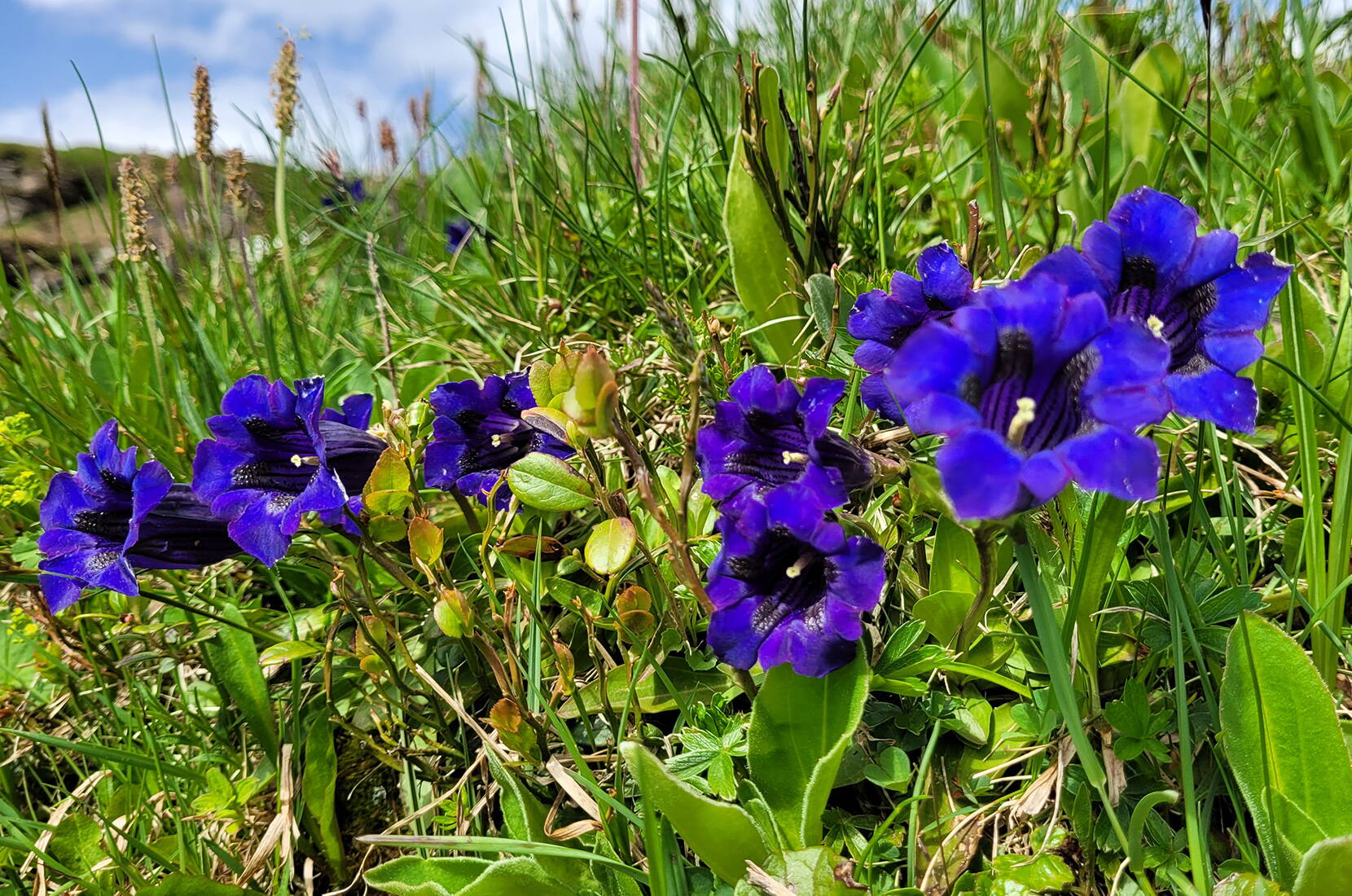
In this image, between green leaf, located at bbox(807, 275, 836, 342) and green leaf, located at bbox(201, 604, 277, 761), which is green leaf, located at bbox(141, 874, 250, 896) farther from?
green leaf, located at bbox(807, 275, 836, 342)

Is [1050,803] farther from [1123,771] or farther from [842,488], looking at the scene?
[842,488]

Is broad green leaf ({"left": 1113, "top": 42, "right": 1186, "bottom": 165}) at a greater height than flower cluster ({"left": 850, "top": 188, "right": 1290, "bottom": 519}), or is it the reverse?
broad green leaf ({"left": 1113, "top": 42, "right": 1186, "bottom": 165})

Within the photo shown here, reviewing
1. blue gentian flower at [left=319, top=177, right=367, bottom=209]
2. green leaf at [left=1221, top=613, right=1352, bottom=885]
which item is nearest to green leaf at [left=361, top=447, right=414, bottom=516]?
green leaf at [left=1221, top=613, right=1352, bottom=885]

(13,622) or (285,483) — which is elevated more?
(285,483)

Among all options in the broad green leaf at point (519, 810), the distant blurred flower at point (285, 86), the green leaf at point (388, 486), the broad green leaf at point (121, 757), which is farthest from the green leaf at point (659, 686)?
the distant blurred flower at point (285, 86)

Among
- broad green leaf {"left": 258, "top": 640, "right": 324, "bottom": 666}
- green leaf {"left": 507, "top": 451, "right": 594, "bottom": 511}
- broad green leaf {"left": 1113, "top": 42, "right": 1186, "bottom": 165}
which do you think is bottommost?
broad green leaf {"left": 258, "top": 640, "right": 324, "bottom": 666}

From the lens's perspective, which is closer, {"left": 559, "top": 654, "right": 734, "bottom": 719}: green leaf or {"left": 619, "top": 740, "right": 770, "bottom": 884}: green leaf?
{"left": 619, "top": 740, "right": 770, "bottom": 884}: green leaf

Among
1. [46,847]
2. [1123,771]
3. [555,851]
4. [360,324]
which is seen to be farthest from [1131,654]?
[360,324]
